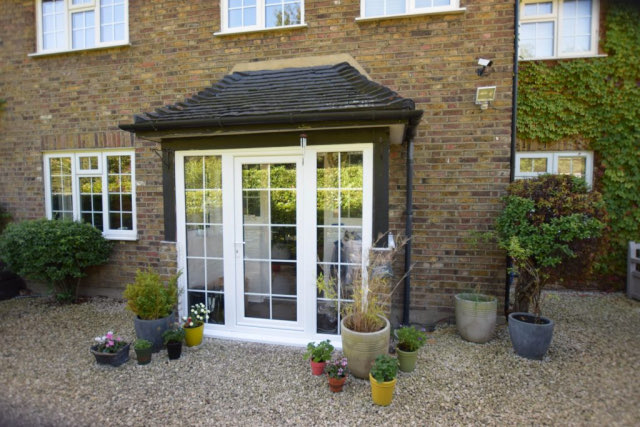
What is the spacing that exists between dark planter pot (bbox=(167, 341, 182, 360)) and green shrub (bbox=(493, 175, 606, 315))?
12.9 feet

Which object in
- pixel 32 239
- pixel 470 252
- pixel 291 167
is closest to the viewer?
pixel 291 167

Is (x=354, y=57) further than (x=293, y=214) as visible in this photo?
Yes

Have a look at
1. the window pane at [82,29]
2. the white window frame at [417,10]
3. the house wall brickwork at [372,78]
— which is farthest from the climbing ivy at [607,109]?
the window pane at [82,29]

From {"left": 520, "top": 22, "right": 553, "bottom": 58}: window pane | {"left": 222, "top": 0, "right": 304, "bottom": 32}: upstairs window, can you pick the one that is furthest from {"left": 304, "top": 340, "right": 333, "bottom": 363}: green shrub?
{"left": 520, "top": 22, "right": 553, "bottom": 58}: window pane

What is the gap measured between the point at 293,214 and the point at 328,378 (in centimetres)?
190

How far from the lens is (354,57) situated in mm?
5086

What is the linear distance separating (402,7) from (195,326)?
513 cm

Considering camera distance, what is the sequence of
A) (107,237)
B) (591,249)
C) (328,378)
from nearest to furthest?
(328,378) → (591,249) → (107,237)

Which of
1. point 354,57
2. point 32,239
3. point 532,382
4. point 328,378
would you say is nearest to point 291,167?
point 354,57

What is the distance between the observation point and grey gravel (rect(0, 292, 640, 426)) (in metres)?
3.01

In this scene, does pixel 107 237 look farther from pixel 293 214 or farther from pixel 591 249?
pixel 591 249

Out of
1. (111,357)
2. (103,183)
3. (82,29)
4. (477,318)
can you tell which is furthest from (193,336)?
(82,29)

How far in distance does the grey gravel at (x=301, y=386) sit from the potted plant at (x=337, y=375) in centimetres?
8

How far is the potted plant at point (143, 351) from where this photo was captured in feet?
12.7
